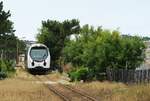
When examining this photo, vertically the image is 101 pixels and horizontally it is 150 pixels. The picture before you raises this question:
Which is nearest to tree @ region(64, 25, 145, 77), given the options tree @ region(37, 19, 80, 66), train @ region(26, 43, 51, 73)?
train @ region(26, 43, 51, 73)

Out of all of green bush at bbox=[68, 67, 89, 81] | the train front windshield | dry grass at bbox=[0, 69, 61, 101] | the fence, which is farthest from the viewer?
the train front windshield

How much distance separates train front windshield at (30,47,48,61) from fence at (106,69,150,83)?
12042 millimetres

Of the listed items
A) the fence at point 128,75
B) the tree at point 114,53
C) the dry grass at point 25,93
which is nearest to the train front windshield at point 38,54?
the tree at point 114,53

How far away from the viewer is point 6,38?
97.1 metres

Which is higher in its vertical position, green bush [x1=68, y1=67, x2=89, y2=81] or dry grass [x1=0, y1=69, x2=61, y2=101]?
green bush [x1=68, y1=67, x2=89, y2=81]

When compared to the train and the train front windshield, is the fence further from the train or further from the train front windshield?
the train front windshield

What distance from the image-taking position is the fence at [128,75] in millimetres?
40213

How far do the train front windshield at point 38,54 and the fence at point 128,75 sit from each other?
12.0 m

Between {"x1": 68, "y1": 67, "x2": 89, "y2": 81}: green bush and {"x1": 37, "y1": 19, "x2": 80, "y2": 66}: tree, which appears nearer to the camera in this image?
{"x1": 68, "y1": 67, "x2": 89, "y2": 81}: green bush

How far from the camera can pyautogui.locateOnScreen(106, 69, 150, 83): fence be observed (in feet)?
132

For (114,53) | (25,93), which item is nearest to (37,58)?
(114,53)

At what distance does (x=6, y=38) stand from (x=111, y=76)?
5090 centimetres

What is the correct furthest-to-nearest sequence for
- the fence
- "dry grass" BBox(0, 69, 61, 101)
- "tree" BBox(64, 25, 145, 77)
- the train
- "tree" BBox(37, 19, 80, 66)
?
"tree" BBox(37, 19, 80, 66) → the train → "tree" BBox(64, 25, 145, 77) → the fence → "dry grass" BBox(0, 69, 61, 101)

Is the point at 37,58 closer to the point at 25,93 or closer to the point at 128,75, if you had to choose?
the point at 128,75
